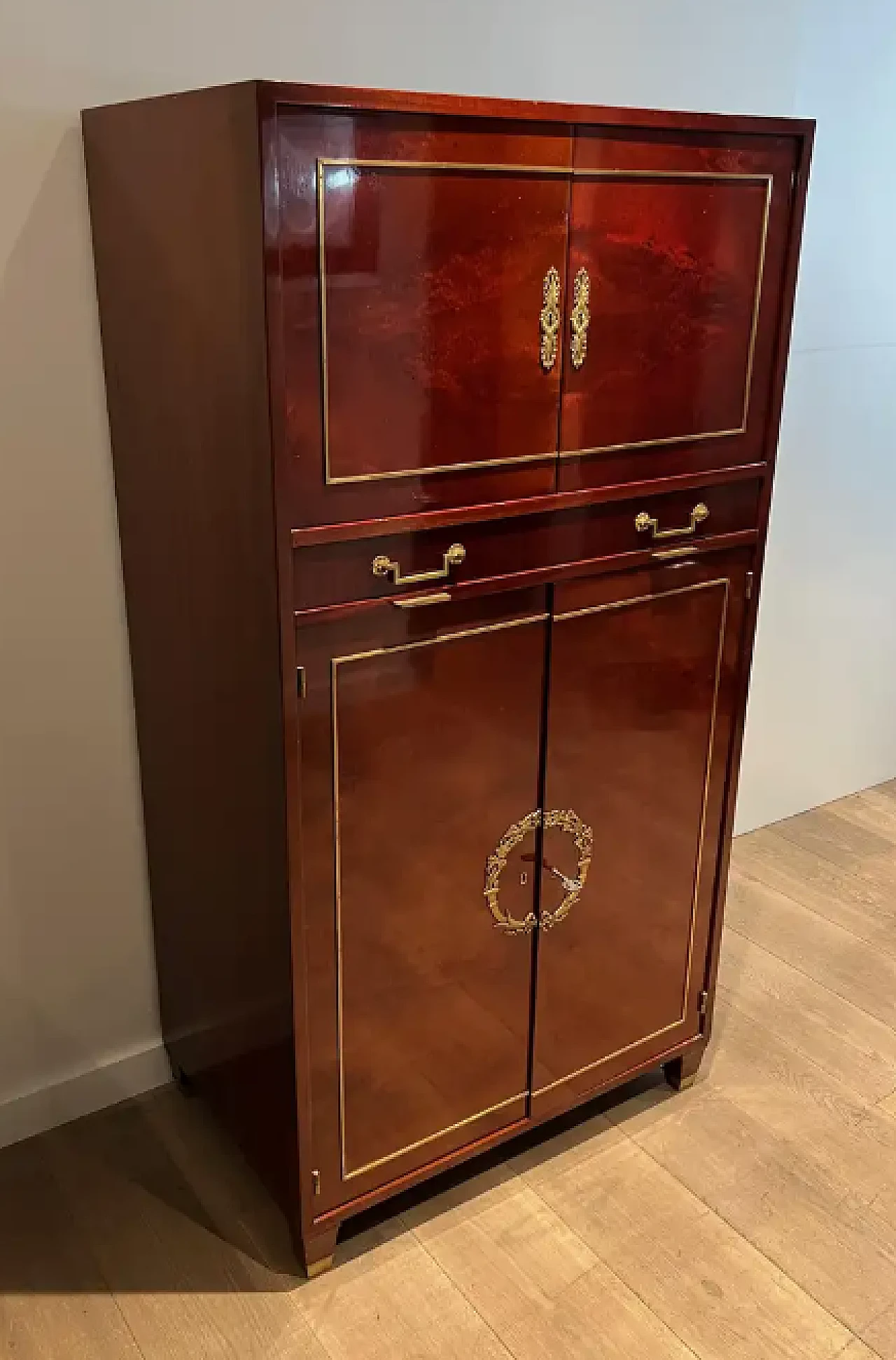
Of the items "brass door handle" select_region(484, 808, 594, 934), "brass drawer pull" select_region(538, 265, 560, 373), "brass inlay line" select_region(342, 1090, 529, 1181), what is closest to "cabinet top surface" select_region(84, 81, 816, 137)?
"brass drawer pull" select_region(538, 265, 560, 373)

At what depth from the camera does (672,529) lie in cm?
163

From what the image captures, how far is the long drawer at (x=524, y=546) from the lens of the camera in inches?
53.6

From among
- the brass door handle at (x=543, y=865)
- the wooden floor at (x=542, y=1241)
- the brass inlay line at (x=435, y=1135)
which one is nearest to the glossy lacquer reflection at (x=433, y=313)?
the brass door handle at (x=543, y=865)

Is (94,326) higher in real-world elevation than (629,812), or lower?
higher

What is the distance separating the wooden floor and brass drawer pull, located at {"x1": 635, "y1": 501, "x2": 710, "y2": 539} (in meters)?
1.01

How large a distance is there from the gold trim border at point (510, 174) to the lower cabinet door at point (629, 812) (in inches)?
7.1

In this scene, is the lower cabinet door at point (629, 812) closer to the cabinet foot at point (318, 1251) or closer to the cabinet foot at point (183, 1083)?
the cabinet foot at point (318, 1251)

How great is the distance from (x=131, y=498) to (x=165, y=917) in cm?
68

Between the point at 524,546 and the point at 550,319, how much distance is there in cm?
27

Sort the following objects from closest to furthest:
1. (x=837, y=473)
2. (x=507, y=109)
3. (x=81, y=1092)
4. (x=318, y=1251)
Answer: (x=507, y=109) < (x=318, y=1251) < (x=81, y=1092) < (x=837, y=473)

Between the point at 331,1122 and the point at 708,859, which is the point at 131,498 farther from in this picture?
the point at 708,859

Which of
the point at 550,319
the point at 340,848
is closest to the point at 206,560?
the point at 340,848

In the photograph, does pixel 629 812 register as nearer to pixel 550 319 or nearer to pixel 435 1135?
pixel 435 1135

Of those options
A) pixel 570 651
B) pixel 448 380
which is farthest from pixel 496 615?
pixel 448 380
